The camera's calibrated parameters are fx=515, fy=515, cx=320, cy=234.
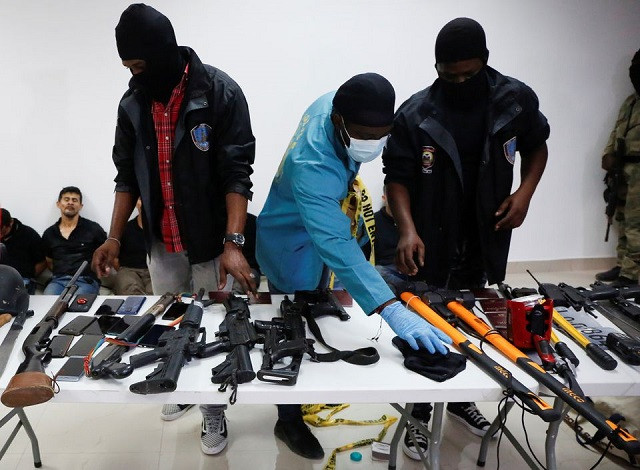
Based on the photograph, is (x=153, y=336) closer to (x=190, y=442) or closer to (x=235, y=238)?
(x=235, y=238)

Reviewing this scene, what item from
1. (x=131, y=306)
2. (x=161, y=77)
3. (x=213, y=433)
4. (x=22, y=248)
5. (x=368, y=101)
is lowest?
(x=213, y=433)

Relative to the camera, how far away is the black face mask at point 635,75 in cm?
423

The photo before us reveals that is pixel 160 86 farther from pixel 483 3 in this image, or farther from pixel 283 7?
pixel 483 3

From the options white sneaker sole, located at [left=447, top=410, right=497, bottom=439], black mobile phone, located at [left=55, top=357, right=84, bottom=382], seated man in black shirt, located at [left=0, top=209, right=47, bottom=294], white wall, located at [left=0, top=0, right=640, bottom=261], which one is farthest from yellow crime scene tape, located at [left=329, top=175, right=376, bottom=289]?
seated man in black shirt, located at [left=0, top=209, right=47, bottom=294]

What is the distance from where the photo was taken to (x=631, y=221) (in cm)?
437

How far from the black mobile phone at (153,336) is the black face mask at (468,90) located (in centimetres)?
141

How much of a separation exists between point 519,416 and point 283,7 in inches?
128

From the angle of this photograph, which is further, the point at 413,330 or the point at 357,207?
the point at 357,207

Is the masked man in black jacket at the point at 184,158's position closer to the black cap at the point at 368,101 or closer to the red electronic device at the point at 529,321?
the black cap at the point at 368,101

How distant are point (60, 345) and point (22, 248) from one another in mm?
2748

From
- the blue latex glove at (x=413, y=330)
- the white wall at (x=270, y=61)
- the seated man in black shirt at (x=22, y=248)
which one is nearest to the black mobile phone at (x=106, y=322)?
the blue latex glove at (x=413, y=330)

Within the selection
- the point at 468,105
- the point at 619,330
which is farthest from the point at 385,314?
the point at 468,105

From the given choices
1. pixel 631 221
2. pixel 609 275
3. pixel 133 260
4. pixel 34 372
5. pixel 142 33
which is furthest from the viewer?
pixel 609 275

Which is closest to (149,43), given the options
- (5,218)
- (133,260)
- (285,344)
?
(285,344)
